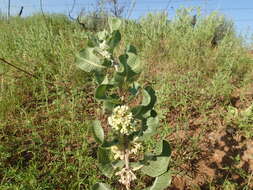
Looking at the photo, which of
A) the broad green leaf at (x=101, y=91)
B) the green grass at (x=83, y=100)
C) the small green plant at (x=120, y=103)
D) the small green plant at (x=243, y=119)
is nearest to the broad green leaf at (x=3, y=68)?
the green grass at (x=83, y=100)

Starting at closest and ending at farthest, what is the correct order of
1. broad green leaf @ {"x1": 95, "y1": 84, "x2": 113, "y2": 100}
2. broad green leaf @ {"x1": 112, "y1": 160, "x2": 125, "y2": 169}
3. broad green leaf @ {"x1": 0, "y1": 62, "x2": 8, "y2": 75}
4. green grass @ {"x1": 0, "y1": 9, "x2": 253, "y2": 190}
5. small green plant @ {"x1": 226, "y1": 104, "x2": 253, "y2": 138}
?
broad green leaf @ {"x1": 95, "y1": 84, "x2": 113, "y2": 100}
broad green leaf @ {"x1": 112, "y1": 160, "x2": 125, "y2": 169}
green grass @ {"x1": 0, "y1": 9, "x2": 253, "y2": 190}
small green plant @ {"x1": 226, "y1": 104, "x2": 253, "y2": 138}
broad green leaf @ {"x1": 0, "y1": 62, "x2": 8, "y2": 75}

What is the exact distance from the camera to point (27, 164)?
5.24 ft

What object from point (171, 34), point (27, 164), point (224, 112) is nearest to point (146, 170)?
point (27, 164)

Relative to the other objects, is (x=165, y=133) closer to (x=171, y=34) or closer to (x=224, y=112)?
(x=224, y=112)

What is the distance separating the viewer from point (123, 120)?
2.35ft

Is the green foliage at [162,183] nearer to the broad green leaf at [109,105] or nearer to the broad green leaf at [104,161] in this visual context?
the broad green leaf at [104,161]

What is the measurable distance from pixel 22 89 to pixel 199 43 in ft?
7.73

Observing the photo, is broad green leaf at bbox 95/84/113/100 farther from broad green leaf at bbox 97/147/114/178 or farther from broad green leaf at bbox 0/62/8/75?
broad green leaf at bbox 0/62/8/75

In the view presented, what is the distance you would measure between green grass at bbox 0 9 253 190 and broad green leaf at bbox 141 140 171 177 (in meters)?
0.72

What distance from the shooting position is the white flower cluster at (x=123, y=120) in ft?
2.35

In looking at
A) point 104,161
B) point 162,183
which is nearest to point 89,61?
point 104,161

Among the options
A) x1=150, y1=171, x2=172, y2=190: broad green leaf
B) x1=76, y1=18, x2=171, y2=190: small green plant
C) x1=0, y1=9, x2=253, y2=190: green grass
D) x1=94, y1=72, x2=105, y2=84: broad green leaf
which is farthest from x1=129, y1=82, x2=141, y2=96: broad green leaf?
x1=0, y1=9, x2=253, y2=190: green grass

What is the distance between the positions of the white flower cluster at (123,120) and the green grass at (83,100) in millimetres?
837

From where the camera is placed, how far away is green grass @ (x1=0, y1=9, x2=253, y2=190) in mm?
1543
